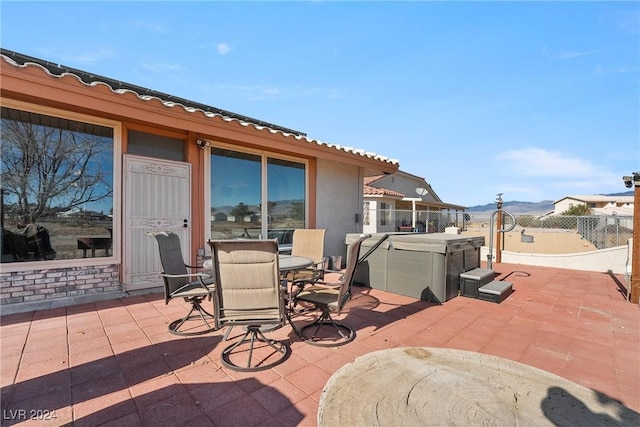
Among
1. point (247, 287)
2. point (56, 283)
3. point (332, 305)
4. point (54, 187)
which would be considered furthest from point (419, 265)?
point (54, 187)

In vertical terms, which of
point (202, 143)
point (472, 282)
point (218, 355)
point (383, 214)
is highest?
point (202, 143)

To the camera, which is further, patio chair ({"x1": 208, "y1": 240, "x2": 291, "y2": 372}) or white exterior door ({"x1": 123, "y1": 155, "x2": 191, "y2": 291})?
white exterior door ({"x1": 123, "y1": 155, "x2": 191, "y2": 291})

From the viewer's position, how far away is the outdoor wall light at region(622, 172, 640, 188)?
4.40 m

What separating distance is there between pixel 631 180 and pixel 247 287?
6283 millimetres

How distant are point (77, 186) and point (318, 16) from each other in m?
5.64

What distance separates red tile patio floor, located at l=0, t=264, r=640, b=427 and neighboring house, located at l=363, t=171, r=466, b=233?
30.3 ft

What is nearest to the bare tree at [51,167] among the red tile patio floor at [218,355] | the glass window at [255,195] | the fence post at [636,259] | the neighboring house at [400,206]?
the red tile patio floor at [218,355]

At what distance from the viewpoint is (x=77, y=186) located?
13.9 feet

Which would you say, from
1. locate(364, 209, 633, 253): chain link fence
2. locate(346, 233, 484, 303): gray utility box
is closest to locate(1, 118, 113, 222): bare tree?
locate(346, 233, 484, 303): gray utility box

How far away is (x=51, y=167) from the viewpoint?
4086 millimetres

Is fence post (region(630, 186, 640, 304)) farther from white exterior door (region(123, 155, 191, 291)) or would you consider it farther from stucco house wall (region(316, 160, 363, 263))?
white exterior door (region(123, 155, 191, 291))

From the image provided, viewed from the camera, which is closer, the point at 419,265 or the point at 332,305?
the point at 332,305

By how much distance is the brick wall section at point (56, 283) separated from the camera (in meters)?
3.75

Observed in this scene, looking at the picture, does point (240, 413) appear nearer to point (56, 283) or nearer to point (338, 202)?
point (56, 283)
